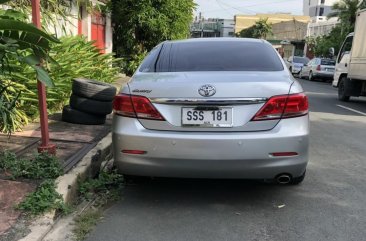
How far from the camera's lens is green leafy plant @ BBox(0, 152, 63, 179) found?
185 inches

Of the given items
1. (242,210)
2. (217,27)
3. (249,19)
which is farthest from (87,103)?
(249,19)

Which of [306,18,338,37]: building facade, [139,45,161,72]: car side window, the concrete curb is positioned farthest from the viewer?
[306,18,338,37]: building facade

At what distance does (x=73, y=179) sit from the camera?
4.75 meters

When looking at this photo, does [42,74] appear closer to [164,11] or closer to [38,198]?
[38,198]

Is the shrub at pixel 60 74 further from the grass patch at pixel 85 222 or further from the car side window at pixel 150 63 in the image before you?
the grass patch at pixel 85 222

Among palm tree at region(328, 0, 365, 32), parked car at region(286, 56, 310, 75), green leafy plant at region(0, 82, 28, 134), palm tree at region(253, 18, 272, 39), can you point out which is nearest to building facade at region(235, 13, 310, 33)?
palm tree at region(253, 18, 272, 39)

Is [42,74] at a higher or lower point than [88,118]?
higher

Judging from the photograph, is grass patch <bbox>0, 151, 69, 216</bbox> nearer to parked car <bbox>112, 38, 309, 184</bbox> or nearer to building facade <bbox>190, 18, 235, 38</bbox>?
parked car <bbox>112, 38, 309, 184</bbox>

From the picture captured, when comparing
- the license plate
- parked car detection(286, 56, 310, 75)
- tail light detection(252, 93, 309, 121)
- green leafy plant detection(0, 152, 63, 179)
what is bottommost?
parked car detection(286, 56, 310, 75)

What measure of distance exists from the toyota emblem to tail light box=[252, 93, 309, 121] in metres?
0.42

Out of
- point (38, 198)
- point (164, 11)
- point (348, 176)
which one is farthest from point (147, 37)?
point (38, 198)

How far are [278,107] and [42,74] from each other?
2141mm

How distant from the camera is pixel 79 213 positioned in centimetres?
440

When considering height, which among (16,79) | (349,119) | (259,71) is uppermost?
(259,71)
